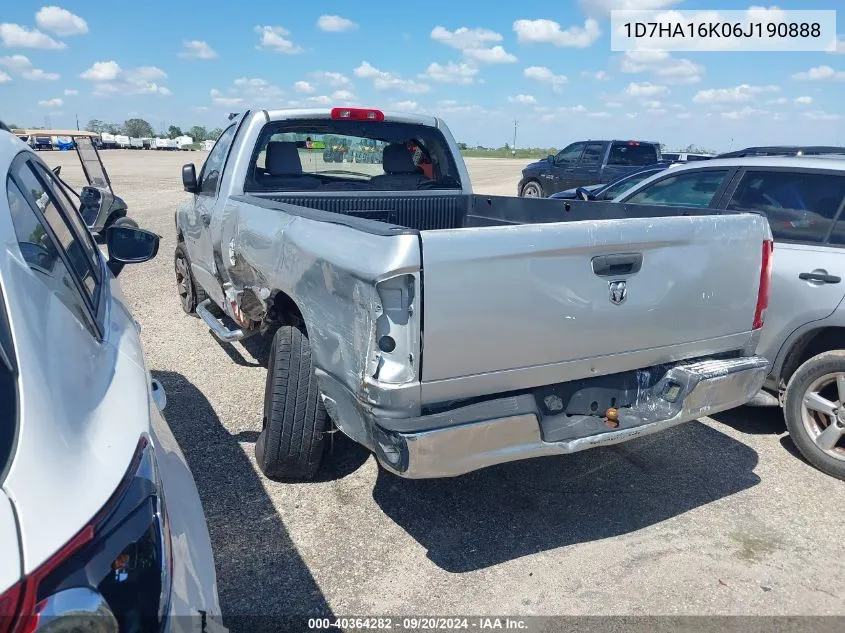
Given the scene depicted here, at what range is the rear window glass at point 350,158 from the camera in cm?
495

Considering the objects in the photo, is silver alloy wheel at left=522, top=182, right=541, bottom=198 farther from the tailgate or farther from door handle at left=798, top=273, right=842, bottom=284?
the tailgate

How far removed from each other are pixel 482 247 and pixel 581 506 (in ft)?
5.80

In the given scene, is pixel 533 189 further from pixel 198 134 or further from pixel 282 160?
pixel 198 134

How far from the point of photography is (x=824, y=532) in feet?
11.3

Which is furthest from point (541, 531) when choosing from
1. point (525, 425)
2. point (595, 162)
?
point (595, 162)

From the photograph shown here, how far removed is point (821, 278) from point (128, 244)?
3846 millimetres

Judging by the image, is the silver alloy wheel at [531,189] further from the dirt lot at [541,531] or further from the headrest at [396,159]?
the dirt lot at [541,531]

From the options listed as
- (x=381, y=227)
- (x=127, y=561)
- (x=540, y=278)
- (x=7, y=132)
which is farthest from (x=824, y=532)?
(x=7, y=132)

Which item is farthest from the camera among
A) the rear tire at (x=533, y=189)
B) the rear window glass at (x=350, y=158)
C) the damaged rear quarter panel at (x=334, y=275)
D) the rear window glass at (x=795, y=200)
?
the rear tire at (x=533, y=189)

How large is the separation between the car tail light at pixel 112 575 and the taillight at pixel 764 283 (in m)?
3.05

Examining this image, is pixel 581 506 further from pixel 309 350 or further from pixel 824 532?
pixel 309 350

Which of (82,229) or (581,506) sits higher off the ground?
(82,229)

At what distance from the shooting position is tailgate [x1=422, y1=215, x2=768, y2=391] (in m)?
2.60

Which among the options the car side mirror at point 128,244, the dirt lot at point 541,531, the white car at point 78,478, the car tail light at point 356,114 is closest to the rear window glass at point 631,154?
the car tail light at point 356,114
